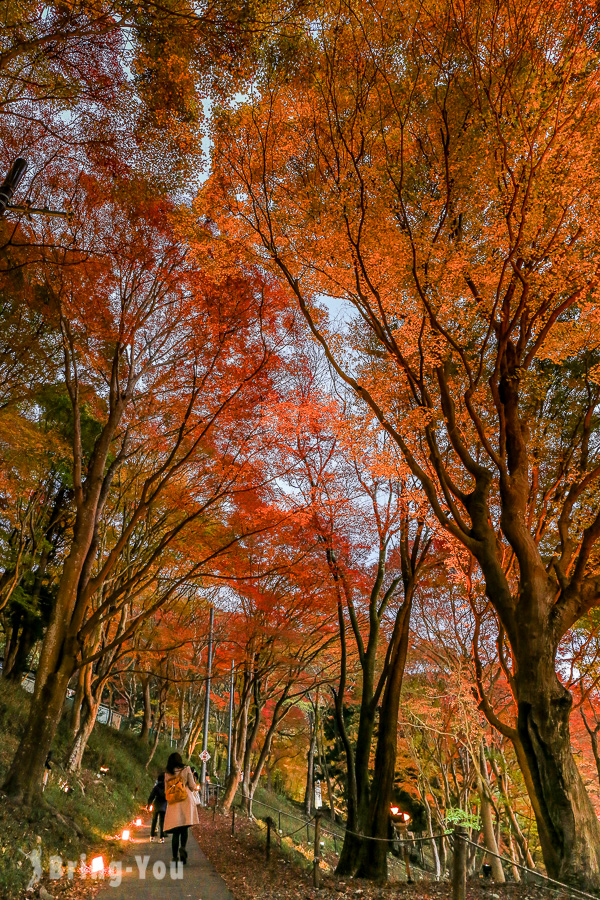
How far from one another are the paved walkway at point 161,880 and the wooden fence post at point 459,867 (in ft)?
8.90

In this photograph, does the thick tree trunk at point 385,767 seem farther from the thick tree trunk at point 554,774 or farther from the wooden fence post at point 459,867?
the wooden fence post at point 459,867

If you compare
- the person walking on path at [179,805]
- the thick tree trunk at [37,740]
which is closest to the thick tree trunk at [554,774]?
the person walking on path at [179,805]

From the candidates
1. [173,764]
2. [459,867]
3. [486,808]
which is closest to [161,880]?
[173,764]

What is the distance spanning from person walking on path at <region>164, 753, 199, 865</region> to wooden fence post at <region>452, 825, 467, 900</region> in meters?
3.90

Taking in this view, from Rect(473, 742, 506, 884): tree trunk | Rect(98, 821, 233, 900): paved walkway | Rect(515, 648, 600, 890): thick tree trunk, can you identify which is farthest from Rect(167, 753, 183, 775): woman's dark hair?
Rect(473, 742, 506, 884): tree trunk

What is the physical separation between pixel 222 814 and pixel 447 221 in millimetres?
15638

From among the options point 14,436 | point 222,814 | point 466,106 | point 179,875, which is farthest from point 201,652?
point 466,106

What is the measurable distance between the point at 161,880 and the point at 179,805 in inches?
30.1

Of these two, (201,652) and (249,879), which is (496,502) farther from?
(201,652)

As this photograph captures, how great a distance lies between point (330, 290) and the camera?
6.74 metres

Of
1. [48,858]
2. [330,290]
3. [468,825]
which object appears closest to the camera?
[48,858]

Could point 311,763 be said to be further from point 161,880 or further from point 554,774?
point 554,774

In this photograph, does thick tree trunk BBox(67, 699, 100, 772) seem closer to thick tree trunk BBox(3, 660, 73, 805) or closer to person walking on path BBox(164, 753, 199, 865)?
person walking on path BBox(164, 753, 199, 865)

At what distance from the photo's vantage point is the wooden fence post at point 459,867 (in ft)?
12.3
